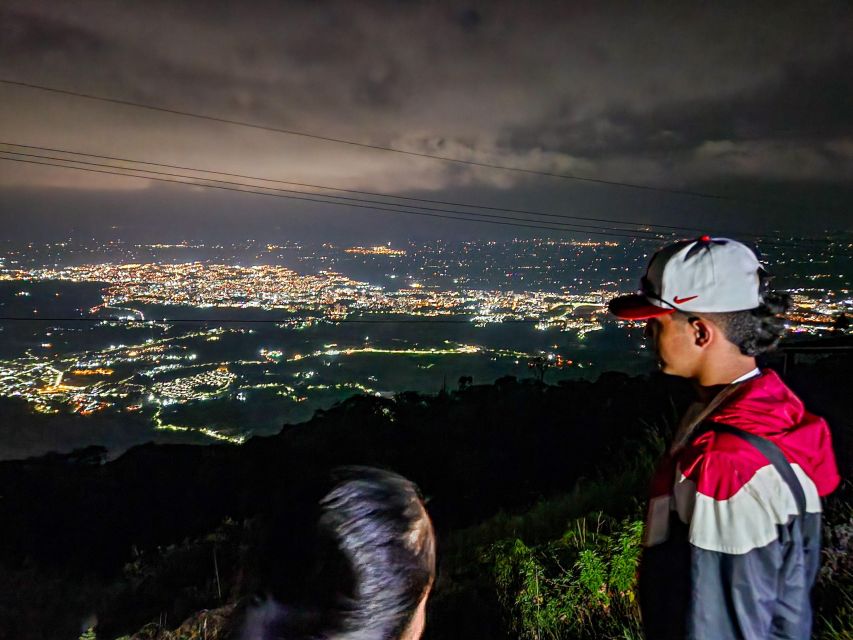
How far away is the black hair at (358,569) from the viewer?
3.17 ft

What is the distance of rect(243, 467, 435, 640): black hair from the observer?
38.1 inches

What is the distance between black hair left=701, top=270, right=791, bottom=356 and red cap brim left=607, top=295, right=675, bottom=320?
5.9 inches

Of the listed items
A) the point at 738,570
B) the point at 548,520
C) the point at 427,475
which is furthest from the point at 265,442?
the point at 738,570

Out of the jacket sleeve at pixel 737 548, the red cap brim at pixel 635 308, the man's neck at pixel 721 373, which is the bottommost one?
the jacket sleeve at pixel 737 548

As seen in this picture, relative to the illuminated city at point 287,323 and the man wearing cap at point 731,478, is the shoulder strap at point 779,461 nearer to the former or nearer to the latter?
the man wearing cap at point 731,478

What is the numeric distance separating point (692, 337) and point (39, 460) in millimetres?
19236

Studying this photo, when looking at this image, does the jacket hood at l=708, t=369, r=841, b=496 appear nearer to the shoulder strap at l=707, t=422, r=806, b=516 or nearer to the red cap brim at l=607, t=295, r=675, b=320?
the shoulder strap at l=707, t=422, r=806, b=516

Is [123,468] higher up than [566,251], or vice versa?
[566,251]

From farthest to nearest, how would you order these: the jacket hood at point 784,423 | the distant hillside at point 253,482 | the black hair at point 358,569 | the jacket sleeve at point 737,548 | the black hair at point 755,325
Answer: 1. the distant hillside at point 253,482
2. the black hair at point 755,325
3. the jacket hood at point 784,423
4. the jacket sleeve at point 737,548
5. the black hair at point 358,569

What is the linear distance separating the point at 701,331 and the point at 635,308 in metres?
0.23

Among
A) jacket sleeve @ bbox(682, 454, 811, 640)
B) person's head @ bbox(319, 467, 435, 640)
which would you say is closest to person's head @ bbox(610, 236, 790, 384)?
jacket sleeve @ bbox(682, 454, 811, 640)

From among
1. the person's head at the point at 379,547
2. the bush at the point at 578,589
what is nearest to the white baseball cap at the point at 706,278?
the person's head at the point at 379,547

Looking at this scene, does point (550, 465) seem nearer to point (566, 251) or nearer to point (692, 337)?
point (692, 337)

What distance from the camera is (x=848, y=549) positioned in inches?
121
